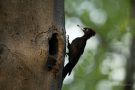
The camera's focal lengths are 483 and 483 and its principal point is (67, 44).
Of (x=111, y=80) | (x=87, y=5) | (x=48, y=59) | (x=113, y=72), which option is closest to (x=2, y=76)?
(x=48, y=59)

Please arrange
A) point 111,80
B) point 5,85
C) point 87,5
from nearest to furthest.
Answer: point 5,85 → point 111,80 → point 87,5

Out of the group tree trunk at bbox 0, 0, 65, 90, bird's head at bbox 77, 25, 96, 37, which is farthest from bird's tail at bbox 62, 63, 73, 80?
bird's head at bbox 77, 25, 96, 37

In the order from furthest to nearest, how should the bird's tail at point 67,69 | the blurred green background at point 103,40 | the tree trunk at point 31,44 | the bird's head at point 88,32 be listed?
the blurred green background at point 103,40 < the bird's head at point 88,32 < the bird's tail at point 67,69 < the tree trunk at point 31,44

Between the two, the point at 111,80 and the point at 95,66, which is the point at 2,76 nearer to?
the point at 111,80

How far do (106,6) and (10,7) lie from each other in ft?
29.9

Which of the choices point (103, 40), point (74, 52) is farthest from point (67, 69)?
point (103, 40)

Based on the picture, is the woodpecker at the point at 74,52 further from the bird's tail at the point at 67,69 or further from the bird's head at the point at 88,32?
the bird's head at the point at 88,32

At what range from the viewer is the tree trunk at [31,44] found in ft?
9.77

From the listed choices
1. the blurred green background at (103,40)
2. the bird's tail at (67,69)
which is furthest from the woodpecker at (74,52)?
the blurred green background at (103,40)

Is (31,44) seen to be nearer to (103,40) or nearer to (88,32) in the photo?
(88,32)

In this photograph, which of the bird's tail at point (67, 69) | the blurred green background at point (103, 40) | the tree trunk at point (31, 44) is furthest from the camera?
the blurred green background at point (103, 40)

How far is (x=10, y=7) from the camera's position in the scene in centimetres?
310

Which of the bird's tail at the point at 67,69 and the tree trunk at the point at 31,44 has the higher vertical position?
the tree trunk at the point at 31,44

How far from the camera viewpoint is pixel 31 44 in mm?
3057
